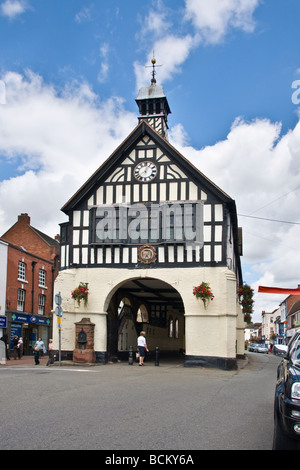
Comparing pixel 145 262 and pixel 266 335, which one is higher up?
pixel 145 262

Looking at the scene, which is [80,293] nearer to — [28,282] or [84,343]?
[84,343]

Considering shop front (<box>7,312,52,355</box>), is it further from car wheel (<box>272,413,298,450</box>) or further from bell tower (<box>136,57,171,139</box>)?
car wheel (<box>272,413,298,450</box>)

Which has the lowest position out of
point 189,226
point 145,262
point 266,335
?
point 266,335

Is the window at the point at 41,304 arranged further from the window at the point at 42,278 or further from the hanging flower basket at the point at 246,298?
the hanging flower basket at the point at 246,298

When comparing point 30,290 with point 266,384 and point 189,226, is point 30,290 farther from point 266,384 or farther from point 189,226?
point 266,384

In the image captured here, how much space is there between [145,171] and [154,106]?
952 centimetres

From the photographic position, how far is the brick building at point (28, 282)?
113 ft

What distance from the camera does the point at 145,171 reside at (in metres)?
23.3

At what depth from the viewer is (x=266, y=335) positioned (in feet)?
454

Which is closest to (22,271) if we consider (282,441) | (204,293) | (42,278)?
(42,278)

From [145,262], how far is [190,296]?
2576 millimetres

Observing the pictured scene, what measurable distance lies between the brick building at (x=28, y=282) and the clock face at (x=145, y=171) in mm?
14277

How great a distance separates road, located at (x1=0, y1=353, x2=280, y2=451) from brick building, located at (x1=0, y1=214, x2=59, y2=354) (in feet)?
73.6
